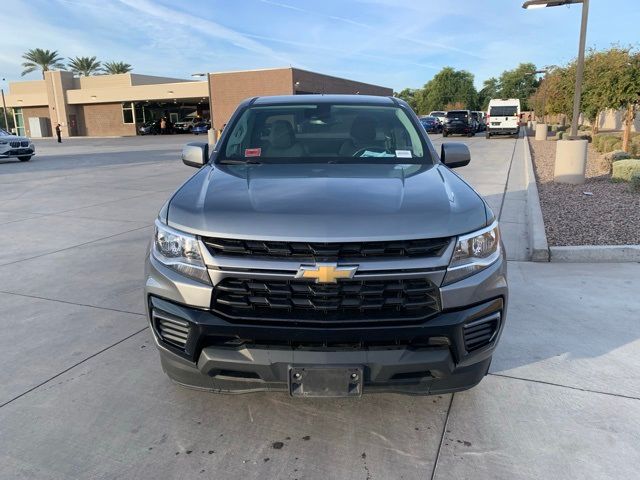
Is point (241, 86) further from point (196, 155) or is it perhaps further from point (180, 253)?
point (180, 253)

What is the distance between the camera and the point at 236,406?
10.1ft

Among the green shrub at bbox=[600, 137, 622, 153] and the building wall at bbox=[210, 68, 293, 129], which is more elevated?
the building wall at bbox=[210, 68, 293, 129]

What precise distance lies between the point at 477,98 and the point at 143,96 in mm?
66553

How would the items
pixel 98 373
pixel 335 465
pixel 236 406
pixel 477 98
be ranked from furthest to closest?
1. pixel 477 98
2. pixel 98 373
3. pixel 236 406
4. pixel 335 465

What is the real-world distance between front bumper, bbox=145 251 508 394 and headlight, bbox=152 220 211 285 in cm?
5

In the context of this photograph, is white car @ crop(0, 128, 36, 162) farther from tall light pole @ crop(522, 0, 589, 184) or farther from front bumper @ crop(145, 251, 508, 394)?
front bumper @ crop(145, 251, 508, 394)

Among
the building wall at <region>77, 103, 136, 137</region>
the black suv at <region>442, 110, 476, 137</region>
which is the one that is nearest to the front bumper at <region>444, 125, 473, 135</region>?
the black suv at <region>442, 110, 476, 137</region>

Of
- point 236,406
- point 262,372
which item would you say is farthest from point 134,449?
point 262,372

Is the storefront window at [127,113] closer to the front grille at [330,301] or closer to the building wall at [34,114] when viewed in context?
the building wall at [34,114]

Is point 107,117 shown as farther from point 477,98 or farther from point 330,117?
point 477,98

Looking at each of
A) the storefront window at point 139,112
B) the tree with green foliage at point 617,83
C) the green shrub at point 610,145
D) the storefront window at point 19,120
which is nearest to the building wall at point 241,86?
the storefront window at point 139,112

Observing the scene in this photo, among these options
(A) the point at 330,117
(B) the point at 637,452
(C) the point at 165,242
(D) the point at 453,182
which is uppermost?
(A) the point at 330,117

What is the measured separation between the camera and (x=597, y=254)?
5.92 meters

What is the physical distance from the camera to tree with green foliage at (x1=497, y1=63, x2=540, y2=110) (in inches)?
3169
